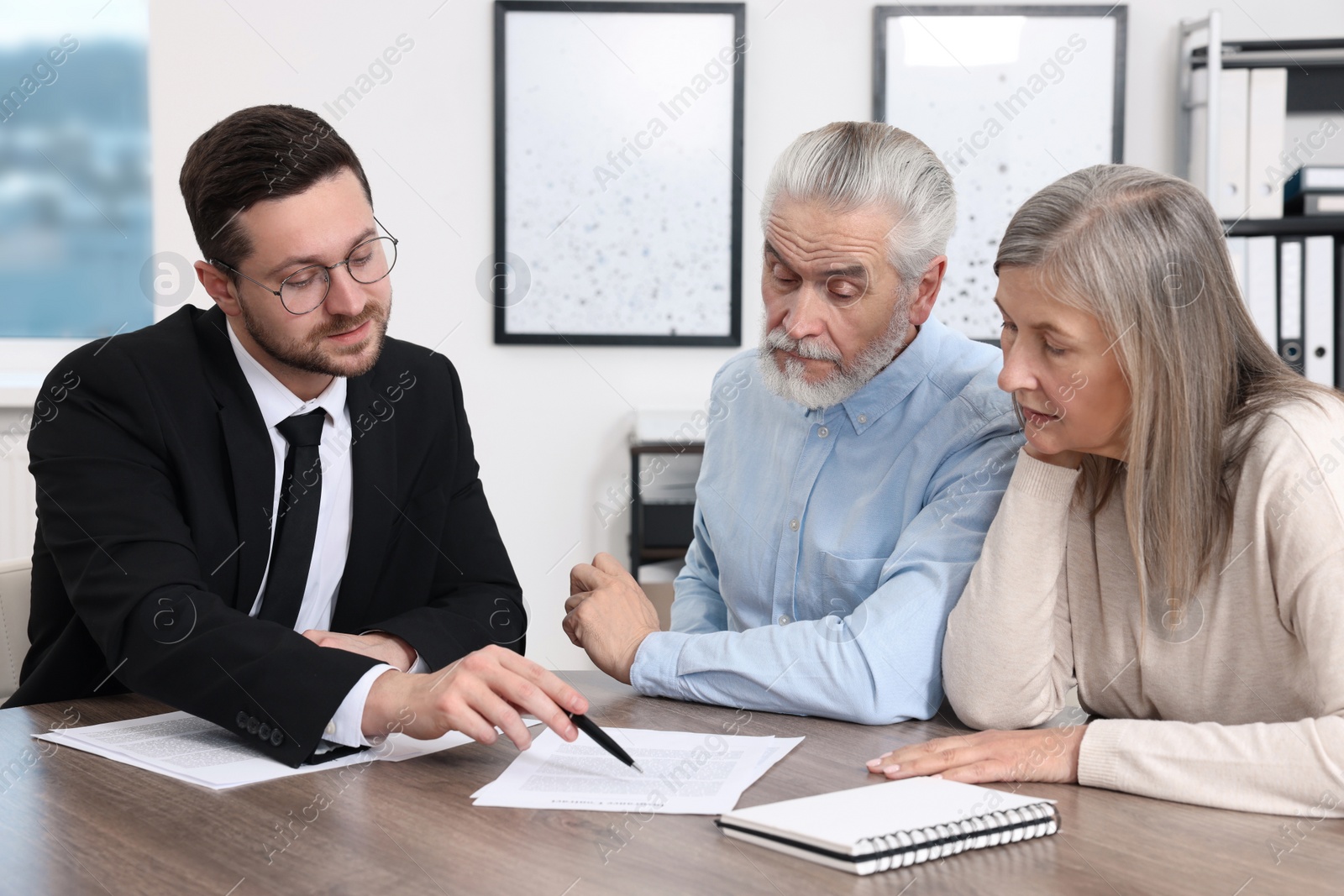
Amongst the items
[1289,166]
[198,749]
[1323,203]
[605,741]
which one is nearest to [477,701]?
[605,741]

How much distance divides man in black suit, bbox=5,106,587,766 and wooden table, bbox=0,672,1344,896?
15 cm

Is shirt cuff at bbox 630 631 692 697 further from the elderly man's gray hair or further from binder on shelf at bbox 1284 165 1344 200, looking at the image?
binder on shelf at bbox 1284 165 1344 200

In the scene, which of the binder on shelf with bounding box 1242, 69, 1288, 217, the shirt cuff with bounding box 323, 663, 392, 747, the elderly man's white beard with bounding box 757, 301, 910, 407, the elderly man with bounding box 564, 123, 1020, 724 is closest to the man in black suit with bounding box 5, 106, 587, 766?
the shirt cuff with bounding box 323, 663, 392, 747

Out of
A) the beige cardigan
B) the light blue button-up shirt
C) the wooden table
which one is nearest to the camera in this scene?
the wooden table

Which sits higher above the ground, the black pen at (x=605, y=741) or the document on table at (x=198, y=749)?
the black pen at (x=605, y=741)

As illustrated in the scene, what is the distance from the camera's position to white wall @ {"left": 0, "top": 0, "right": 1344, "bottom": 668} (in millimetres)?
3309

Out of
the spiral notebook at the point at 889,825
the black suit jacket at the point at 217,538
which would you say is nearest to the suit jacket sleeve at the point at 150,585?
the black suit jacket at the point at 217,538

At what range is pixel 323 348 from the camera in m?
1.53

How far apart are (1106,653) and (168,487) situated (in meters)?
1.15

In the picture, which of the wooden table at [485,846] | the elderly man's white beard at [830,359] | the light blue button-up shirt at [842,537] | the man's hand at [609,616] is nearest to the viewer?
the wooden table at [485,846]

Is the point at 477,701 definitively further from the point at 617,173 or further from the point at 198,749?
the point at 617,173

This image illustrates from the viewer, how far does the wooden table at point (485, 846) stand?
34.4 inches

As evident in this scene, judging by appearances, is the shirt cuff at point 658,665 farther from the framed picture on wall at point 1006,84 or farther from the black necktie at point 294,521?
the framed picture on wall at point 1006,84

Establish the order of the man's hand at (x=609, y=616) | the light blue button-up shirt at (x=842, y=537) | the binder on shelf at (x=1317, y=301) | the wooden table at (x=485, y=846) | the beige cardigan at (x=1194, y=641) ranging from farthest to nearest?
the binder on shelf at (x=1317, y=301), the man's hand at (x=609, y=616), the light blue button-up shirt at (x=842, y=537), the beige cardigan at (x=1194, y=641), the wooden table at (x=485, y=846)
